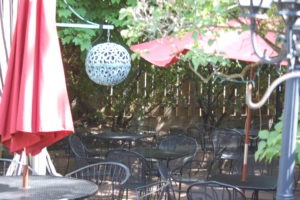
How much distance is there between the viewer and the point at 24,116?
4.09 m

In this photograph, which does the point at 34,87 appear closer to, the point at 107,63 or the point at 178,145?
the point at 107,63

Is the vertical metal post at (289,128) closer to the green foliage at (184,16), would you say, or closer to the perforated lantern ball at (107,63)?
the green foliage at (184,16)

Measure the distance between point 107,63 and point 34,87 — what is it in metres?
1.66

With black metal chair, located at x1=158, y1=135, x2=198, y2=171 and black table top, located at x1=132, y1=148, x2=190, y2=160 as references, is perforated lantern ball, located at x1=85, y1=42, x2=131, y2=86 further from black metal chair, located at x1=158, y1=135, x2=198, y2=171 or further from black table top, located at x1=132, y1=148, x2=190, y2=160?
black metal chair, located at x1=158, y1=135, x2=198, y2=171

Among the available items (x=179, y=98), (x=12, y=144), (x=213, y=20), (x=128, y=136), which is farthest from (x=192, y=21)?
(x=179, y=98)

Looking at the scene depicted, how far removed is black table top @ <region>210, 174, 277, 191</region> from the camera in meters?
5.15

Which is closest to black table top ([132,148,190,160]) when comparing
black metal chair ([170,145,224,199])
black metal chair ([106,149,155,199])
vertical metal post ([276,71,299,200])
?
black metal chair ([170,145,224,199])

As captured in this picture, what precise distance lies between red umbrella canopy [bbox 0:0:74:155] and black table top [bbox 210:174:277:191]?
5.73 ft

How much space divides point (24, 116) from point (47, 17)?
75cm

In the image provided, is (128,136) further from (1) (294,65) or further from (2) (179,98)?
(1) (294,65)

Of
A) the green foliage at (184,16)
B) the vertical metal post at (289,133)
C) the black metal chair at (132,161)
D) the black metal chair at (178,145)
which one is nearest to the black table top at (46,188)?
the green foliage at (184,16)

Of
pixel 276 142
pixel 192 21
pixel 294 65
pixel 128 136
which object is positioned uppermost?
pixel 192 21

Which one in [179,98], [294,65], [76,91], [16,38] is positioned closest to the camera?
[294,65]

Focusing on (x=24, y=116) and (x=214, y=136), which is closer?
(x=24, y=116)
